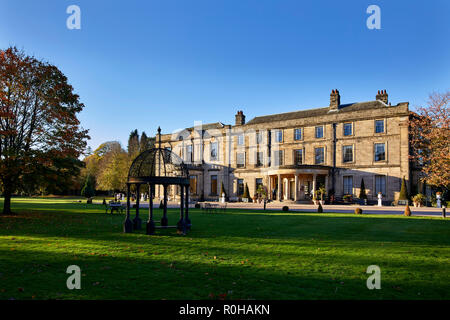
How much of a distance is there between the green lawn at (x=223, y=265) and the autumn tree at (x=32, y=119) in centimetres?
902

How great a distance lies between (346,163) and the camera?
1665 inches

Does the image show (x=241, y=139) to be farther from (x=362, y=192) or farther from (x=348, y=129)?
(x=362, y=192)

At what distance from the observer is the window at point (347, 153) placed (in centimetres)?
4238

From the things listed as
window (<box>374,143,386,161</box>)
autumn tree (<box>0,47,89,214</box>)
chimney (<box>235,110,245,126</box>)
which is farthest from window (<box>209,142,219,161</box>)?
autumn tree (<box>0,47,89,214</box>)

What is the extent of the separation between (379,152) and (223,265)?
37.5 metres

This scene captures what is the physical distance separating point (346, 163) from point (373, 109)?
723 centimetres

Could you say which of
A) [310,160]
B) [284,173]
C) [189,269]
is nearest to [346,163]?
[310,160]

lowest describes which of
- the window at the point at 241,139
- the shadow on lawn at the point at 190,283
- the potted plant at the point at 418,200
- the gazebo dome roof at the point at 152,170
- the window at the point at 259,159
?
the potted plant at the point at 418,200

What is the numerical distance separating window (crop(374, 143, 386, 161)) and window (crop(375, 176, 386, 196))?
2280 millimetres

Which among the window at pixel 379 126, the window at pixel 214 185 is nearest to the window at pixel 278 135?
the window at pixel 214 185

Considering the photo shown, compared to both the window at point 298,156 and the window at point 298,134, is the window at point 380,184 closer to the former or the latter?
the window at point 298,156
